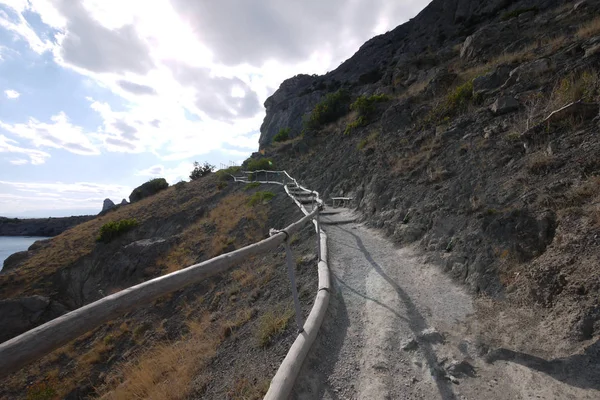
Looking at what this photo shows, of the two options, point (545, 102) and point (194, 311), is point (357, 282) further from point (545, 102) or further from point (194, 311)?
point (545, 102)

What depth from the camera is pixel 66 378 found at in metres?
9.36

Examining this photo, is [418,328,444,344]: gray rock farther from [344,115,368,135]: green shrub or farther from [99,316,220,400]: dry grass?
[344,115,368,135]: green shrub

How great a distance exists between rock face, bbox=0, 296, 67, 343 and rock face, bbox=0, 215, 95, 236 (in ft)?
258

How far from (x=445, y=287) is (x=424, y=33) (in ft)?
152

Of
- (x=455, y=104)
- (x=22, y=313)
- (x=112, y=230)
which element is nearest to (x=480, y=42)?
(x=455, y=104)

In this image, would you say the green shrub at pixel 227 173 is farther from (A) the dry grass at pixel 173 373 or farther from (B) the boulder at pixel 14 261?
(A) the dry grass at pixel 173 373

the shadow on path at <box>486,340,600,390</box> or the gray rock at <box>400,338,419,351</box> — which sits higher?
the shadow on path at <box>486,340,600,390</box>

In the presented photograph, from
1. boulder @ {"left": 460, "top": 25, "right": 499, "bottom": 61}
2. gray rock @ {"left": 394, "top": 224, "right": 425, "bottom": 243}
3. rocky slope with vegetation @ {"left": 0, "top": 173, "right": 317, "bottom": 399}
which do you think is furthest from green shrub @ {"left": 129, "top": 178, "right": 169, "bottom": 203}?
gray rock @ {"left": 394, "top": 224, "right": 425, "bottom": 243}

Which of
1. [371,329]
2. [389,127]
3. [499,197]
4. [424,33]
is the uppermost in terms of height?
[424,33]

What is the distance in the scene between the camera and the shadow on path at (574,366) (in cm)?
265

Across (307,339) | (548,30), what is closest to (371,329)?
(307,339)

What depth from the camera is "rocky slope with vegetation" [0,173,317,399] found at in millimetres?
4430

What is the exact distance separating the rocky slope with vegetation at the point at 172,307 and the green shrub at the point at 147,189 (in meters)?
13.8

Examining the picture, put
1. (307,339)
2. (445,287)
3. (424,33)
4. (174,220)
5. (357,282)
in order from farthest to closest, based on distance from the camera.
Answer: (424,33) → (174,220) → (357,282) → (445,287) → (307,339)
